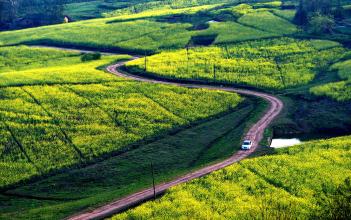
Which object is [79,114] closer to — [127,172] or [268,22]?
[127,172]

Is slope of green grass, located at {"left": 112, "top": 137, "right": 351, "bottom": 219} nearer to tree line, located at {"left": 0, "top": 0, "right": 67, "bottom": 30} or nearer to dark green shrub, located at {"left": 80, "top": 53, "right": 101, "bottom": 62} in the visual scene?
dark green shrub, located at {"left": 80, "top": 53, "right": 101, "bottom": 62}

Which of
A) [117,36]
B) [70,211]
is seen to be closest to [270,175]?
[70,211]

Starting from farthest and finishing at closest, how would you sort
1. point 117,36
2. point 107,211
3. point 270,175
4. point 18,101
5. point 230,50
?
1. point 117,36
2. point 230,50
3. point 18,101
4. point 270,175
5. point 107,211

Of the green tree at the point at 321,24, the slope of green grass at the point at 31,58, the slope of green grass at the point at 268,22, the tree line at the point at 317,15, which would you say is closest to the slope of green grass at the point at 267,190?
the slope of green grass at the point at 31,58

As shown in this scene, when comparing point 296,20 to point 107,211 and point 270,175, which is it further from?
point 107,211

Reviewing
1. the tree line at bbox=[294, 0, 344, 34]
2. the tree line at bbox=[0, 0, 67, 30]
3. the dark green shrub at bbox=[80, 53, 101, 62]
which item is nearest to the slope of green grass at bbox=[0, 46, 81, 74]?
the dark green shrub at bbox=[80, 53, 101, 62]

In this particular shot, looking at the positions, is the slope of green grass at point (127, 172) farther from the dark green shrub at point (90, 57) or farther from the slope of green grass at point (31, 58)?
the slope of green grass at point (31, 58)

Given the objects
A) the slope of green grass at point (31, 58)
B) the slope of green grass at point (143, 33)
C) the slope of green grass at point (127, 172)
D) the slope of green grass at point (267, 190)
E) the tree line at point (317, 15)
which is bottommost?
the slope of green grass at point (127, 172)
